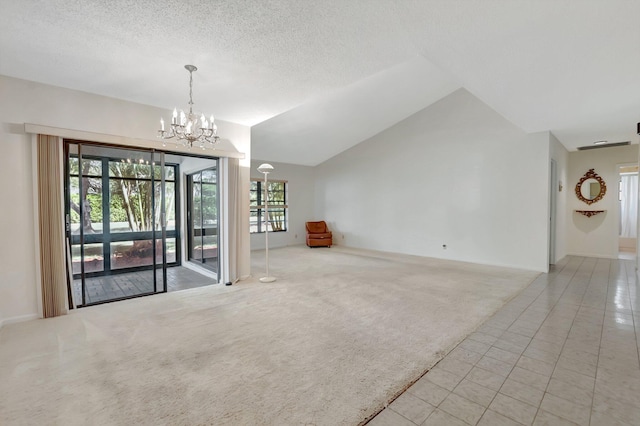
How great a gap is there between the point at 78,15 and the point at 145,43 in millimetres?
481

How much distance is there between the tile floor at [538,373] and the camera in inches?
71.4

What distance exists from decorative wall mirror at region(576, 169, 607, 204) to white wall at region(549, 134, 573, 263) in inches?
8.4

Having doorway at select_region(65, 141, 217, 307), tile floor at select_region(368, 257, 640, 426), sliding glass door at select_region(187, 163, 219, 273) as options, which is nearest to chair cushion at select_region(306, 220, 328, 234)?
sliding glass door at select_region(187, 163, 219, 273)

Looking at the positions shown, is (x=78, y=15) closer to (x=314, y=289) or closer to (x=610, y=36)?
(x=314, y=289)

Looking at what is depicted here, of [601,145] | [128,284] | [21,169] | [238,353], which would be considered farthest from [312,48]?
[601,145]

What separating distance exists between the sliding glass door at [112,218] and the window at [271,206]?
12.7 feet

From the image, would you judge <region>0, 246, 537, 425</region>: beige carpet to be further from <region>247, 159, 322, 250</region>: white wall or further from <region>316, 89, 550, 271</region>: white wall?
<region>247, 159, 322, 250</region>: white wall

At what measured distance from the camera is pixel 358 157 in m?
8.91

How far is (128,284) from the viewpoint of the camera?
15.5ft

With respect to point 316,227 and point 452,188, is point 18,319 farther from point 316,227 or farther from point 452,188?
point 452,188

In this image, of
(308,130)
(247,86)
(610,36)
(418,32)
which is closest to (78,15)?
(247,86)

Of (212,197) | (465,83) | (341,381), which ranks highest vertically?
(465,83)

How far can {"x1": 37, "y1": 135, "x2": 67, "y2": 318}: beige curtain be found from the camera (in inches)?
133

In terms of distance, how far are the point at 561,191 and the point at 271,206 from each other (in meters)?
7.58
